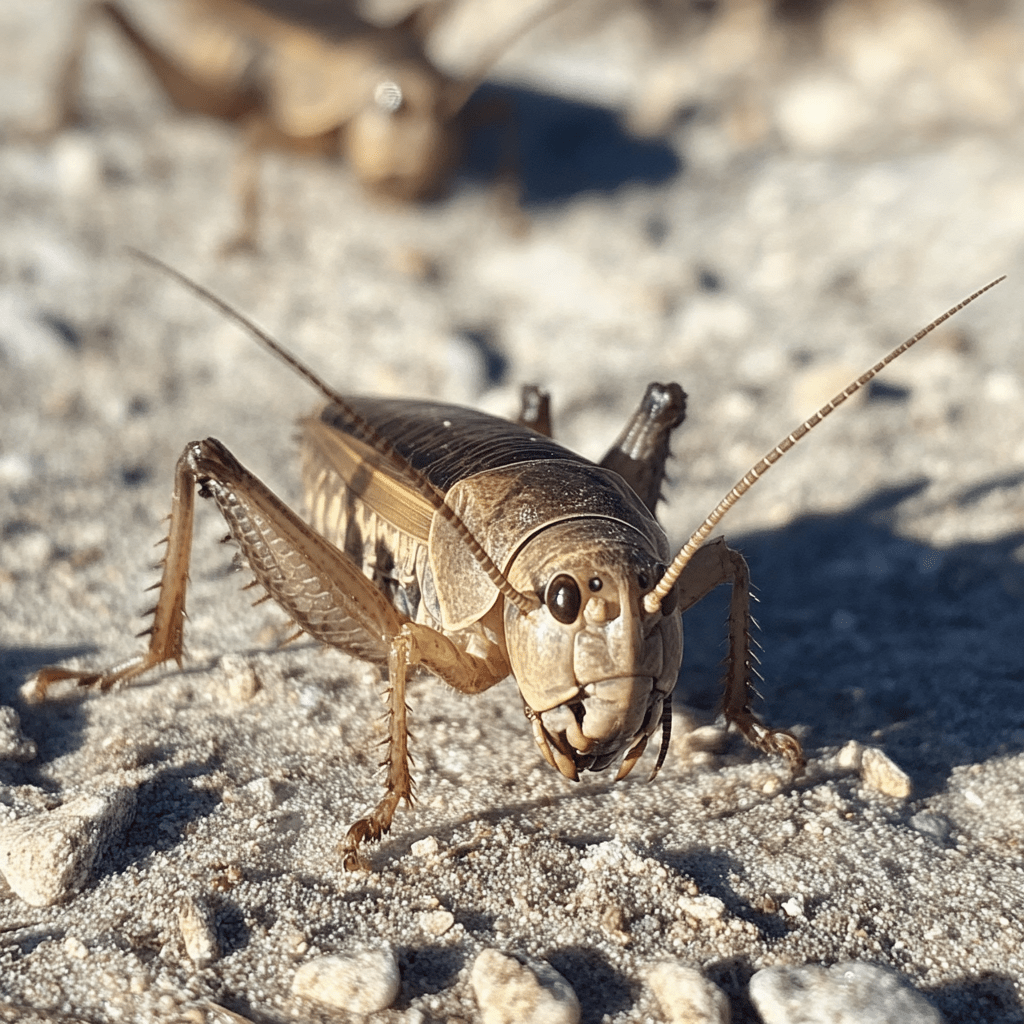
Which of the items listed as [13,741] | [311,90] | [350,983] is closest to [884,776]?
[350,983]

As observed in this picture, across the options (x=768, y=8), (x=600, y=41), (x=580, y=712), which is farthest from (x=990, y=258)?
(x=580, y=712)

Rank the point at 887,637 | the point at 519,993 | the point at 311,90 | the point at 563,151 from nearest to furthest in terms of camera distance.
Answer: the point at 519,993 < the point at 887,637 < the point at 311,90 < the point at 563,151

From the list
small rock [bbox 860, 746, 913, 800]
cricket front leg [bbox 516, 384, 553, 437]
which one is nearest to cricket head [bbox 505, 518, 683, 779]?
A: small rock [bbox 860, 746, 913, 800]

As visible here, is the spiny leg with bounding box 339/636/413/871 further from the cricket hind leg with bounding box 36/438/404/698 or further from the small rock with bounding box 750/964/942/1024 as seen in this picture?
the small rock with bounding box 750/964/942/1024

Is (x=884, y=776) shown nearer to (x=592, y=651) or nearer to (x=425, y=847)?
(x=592, y=651)

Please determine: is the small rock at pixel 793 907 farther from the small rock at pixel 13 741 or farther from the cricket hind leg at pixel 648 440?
the small rock at pixel 13 741

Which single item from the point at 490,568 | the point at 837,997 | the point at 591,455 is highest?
the point at 591,455
